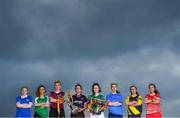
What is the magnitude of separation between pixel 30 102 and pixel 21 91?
86cm

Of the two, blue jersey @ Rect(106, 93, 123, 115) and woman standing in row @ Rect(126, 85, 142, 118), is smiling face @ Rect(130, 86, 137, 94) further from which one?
blue jersey @ Rect(106, 93, 123, 115)

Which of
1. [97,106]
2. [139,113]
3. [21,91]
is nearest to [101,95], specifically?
[97,106]

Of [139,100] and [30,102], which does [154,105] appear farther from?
[30,102]

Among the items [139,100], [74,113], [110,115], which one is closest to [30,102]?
[74,113]

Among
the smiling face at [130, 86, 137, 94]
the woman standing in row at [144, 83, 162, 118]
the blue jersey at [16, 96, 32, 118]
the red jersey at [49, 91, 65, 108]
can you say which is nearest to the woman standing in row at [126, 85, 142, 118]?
the smiling face at [130, 86, 137, 94]

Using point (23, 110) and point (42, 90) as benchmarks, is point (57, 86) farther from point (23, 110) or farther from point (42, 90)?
point (23, 110)

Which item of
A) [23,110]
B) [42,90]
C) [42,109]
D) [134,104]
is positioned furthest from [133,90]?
[23,110]

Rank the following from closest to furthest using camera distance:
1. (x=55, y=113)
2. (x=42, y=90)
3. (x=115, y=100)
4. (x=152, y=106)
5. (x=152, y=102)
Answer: (x=55, y=113) → (x=42, y=90) → (x=115, y=100) → (x=152, y=102) → (x=152, y=106)

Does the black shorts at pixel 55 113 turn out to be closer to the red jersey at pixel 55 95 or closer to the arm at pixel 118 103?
the red jersey at pixel 55 95

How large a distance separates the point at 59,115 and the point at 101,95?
9.07 feet

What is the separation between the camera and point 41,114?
27438 mm

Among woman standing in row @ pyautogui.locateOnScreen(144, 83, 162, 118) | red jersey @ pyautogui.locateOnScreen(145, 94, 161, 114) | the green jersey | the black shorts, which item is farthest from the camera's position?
red jersey @ pyautogui.locateOnScreen(145, 94, 161, 114)

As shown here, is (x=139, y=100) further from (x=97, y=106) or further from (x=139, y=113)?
(x=97, y=106)

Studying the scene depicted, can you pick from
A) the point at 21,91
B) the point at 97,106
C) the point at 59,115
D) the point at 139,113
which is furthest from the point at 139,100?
the point at 21,91
